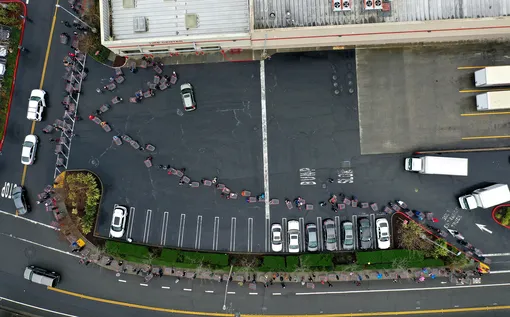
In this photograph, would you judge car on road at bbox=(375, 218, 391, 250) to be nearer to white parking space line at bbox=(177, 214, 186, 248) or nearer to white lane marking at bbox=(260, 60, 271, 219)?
white lane marking at bbox=(260, 60, 271, 219)

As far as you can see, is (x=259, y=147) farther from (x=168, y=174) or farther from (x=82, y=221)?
(x=82, y=221)

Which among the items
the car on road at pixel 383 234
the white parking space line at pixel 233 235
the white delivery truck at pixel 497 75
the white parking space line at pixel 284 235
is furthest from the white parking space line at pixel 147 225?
the white delivery truck at pixel 497 75

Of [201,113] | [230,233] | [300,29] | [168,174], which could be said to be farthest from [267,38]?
[230,233]

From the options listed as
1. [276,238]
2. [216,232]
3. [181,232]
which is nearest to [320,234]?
[276,238]

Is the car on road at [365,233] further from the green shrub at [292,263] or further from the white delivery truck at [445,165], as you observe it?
the white delivery truck at [445,165]

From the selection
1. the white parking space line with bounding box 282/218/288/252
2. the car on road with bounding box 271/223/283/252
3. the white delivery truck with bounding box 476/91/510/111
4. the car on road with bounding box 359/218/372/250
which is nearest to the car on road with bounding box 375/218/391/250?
the car on road with bounding box 359/218/372/250

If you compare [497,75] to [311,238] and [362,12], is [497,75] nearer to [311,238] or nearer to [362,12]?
[362,12]
